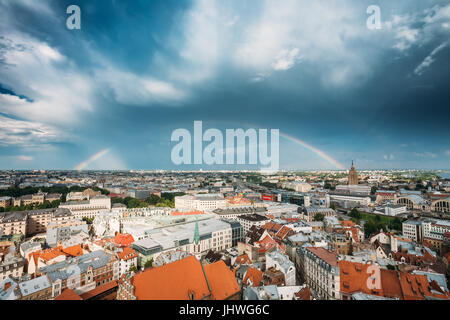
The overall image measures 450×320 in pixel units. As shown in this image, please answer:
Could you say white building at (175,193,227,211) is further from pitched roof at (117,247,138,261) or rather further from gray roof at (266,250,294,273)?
gray roof at (266,250,294,273)

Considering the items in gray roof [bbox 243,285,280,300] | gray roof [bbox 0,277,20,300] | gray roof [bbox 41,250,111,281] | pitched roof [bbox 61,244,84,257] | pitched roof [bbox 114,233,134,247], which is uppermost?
gray roof [bbox 243,285,280,300]

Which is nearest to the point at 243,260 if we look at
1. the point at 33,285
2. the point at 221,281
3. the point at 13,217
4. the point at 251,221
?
the point at 221,281

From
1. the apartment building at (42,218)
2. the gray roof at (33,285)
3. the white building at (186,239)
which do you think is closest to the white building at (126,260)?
the white building at (186,239)

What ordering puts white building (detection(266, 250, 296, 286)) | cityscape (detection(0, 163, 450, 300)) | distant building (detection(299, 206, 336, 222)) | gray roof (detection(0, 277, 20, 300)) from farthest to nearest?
distant building (detection(299, 206, 336, 222)) < white building (detection(266, 250, 296, 286)) < gray roof (detection(0, 277, 20, 300)) < cityscape (detection(0, 163, 450, 300))

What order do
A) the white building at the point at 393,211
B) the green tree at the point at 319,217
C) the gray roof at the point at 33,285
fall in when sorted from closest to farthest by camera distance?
the gray roof at the point at 33,285 → the green tree at the point at 319,217 → the white building at the point at 393,211

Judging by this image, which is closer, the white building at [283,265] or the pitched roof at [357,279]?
the pitched roof at [357,279]

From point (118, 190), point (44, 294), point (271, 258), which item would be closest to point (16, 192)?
point (118, 190)

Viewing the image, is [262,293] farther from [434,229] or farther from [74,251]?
[434,229]

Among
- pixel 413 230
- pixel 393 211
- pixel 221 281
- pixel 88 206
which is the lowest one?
pixel 413 230

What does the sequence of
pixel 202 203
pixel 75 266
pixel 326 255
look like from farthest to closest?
1. pixel 202 203
2. pixel 326 255
3. pixel 75 266

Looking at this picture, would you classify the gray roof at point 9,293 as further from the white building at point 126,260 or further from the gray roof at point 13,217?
the gray roof at point 13,217

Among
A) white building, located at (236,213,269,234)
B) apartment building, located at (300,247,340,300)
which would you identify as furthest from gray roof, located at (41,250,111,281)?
white building, located at (236,213,269,234)

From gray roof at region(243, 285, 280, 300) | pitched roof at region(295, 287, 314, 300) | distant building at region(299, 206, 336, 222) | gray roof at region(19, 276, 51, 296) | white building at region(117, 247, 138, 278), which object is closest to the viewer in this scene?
gray roof at region(243, 285, 280, 300)
